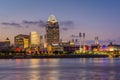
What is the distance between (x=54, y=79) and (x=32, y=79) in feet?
10.6

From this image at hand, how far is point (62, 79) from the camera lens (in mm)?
59969

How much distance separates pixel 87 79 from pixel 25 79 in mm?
9074

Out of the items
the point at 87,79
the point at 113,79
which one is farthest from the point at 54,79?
the point at 113,79

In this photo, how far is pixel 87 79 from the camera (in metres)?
60.3

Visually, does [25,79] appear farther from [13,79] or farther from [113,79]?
[113,79]

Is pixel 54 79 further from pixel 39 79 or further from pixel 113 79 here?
pixel 113 79

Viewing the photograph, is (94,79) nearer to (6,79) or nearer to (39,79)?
(39,79)

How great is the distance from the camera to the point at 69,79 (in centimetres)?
5997

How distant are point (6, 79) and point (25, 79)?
287 centimetres

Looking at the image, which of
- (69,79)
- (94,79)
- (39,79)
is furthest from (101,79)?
(39,79)

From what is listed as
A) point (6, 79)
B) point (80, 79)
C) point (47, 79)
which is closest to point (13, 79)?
point (6, 79)

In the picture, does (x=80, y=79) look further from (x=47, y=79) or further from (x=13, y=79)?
(x=13, y=79)

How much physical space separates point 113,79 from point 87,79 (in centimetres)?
379

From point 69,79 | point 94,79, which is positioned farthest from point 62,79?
point 94,79
